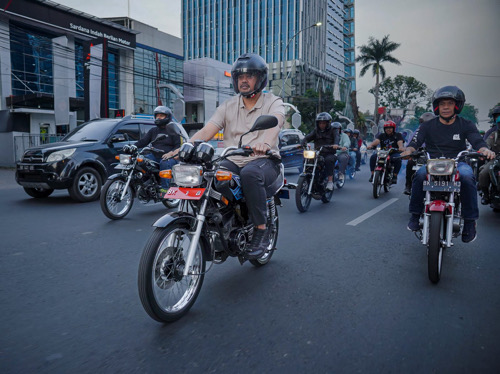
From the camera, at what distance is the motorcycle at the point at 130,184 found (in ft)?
21.1

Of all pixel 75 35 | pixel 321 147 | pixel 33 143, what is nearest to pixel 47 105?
pixel 75 35

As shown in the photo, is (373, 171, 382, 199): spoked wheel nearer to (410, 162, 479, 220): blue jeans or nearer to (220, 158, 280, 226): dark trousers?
(410, 162, 479, 220): blue jeans

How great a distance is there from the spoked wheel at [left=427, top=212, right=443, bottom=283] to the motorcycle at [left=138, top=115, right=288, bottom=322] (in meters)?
1.70

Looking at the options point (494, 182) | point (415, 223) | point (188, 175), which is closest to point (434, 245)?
point (415, 223)

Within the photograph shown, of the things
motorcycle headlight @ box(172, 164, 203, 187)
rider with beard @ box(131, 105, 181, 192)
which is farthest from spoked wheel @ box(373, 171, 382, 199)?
motorcycle headlight @ box(172, 164, 203, 187)

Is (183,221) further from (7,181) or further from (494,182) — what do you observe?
(7,181)

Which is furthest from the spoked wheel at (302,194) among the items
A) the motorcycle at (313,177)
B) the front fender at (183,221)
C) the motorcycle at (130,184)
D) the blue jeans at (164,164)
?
the front fender at (183,221)

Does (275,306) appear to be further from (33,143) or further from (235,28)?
(235,28)

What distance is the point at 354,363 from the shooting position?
7.39ft

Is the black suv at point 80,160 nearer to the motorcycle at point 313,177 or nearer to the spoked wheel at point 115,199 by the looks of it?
the spoked wheel at point 115,199

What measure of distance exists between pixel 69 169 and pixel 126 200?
1889 mm

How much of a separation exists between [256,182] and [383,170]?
273 inches

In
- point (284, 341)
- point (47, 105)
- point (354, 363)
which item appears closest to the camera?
point (354, 363)

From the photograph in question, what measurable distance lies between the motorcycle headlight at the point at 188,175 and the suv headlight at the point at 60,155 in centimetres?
597
